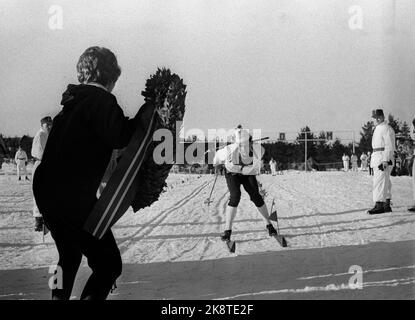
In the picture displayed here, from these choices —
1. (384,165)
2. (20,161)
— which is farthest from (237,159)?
(20,161)

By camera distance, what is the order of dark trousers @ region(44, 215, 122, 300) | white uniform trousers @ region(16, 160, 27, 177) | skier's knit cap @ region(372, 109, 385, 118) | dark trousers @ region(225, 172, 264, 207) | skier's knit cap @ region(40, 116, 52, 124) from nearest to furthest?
dark trousers @ region(44, 215, 122, 300) → skier's knit cap @ region(40, 116, 52, 124) → skier's knit cap @ region(372, 109, 385, 118) → dark trousers @ region(225, 172, 264, 207) → white uniform trousers @ region(16, 160, 27, 177)

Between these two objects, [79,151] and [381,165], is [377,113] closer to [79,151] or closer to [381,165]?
[381,165]

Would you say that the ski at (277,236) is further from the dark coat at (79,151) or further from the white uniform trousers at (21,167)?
the white uniform trousers at (21,167)

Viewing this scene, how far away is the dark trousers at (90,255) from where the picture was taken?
2.44 m

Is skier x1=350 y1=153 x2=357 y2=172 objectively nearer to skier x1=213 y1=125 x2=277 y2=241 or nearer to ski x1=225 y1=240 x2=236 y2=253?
skier x1=213 y1=125 x2=277 y2=241

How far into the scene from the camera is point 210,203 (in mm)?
3141

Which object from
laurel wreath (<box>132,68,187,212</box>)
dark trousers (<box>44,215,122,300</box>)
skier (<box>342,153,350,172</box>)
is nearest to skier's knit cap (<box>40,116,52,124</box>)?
laurel wreath (<box>132,68,187,212</box>)

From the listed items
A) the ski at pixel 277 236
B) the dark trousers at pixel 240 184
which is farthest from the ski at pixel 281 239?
the dark trousers at pixel 240 184

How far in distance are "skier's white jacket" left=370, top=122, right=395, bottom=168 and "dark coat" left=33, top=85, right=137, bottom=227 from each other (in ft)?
4.68

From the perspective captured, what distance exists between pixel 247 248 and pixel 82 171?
1.11 metres

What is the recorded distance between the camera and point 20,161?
3496 mm

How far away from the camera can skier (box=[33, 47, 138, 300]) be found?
2.45 meters
